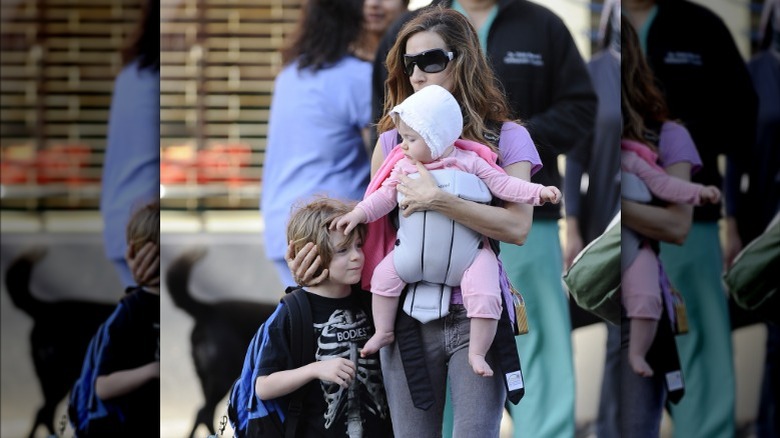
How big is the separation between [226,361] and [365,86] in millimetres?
1025

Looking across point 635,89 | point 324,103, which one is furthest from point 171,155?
point 635,89

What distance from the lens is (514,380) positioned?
12.3ft

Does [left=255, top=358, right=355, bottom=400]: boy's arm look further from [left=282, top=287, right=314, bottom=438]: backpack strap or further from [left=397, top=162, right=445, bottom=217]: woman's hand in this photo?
[left=397, top=162, right=445, bottom=217]: woman's hand

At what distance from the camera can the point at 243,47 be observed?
3912 millimetres

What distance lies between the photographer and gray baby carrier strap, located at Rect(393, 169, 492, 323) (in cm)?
360

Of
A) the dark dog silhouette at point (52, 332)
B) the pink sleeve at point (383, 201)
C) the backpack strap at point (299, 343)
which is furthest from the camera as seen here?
the dark dog silhouette at point (52, 332)

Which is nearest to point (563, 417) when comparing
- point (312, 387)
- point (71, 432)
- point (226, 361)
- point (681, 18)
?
point (312, 387)

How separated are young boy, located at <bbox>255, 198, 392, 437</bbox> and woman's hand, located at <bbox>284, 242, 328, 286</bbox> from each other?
0.02 metres

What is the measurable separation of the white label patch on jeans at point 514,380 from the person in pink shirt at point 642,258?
631 mm

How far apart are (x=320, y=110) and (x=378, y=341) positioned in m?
0.78

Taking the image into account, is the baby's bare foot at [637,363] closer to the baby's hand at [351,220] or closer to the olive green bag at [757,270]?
the olive green bag at [757,270]

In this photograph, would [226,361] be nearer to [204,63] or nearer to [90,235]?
[90,235]

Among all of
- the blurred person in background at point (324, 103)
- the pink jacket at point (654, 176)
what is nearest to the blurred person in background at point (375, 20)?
the blurred person in background at point (324, 103)

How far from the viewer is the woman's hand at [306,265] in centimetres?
375
